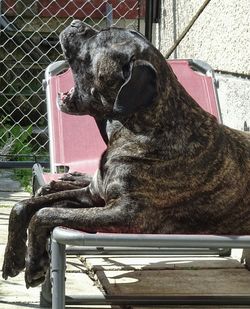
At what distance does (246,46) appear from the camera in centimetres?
477

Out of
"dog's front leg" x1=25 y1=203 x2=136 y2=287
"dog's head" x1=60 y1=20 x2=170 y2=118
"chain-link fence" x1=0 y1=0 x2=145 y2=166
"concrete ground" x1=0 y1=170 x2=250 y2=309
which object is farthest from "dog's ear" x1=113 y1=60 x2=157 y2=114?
"chain-link fence" x1=0 y1=0 x2=145 y2=166

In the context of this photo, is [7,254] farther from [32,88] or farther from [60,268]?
[32,88]

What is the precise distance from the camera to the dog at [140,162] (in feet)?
9.51

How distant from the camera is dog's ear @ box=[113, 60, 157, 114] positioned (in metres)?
2.87

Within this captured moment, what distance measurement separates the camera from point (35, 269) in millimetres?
2992

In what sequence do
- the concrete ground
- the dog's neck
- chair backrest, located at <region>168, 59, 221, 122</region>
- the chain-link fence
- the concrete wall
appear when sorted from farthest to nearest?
the chain-link fence < the concrete wall < chair backrest, located at <region>168, 59, 221, 122</region> < the concrete ground < the dog's neck

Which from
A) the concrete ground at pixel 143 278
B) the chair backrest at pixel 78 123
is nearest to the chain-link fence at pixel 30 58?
the chair backrest at pixel 78 123

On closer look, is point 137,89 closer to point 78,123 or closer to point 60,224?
point 60,224

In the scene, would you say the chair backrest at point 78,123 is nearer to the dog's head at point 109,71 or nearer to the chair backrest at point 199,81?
the chair backrest at point 199,81

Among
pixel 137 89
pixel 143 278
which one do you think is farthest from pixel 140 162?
pixel 143 278

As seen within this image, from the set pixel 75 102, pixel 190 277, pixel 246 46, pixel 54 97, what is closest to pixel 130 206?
pixel 75 102

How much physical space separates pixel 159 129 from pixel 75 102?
0.38 metres

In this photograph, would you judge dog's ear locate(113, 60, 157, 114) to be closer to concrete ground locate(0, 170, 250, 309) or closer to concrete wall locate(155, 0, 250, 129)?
concrete ground locate(0, 170, 250, 309)

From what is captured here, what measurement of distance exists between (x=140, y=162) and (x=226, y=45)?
247 cm
